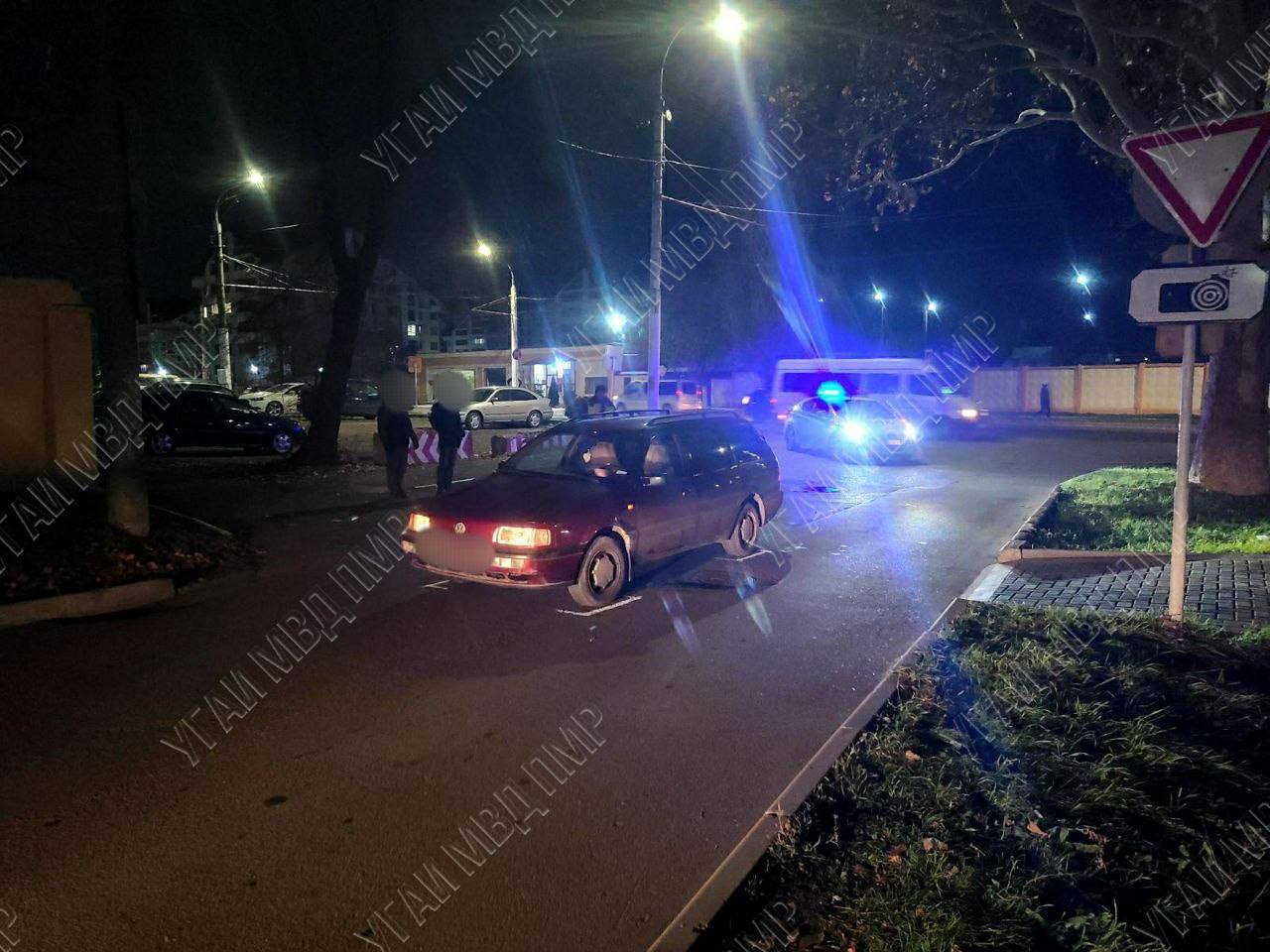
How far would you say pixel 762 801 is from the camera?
13.6 ft

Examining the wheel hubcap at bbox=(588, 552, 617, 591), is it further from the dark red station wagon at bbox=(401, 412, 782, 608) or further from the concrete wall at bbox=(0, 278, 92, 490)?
the concrete wall at bbox=(0, 278, 92, 490)

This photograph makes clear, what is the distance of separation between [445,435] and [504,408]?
19.6 meters

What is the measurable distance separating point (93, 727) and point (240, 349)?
187 feet

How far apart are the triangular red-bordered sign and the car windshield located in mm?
4548

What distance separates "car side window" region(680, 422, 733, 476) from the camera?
28.6 feet

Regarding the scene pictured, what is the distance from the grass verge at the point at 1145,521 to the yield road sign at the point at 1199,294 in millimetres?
3980

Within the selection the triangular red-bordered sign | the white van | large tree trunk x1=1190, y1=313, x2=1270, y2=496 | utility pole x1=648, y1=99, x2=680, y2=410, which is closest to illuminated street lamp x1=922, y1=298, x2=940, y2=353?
the white van

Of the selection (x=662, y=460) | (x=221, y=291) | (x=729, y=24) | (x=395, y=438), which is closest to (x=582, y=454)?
(x=662, y=460)

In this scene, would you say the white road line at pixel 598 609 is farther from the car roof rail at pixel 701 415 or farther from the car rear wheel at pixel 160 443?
the car rear wheel at pixel 160 443

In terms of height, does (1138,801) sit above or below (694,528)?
below

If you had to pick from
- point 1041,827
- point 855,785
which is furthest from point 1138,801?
point 855,785

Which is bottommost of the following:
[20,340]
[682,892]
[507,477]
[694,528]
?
[682,892]

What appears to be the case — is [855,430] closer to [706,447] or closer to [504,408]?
[706,447]

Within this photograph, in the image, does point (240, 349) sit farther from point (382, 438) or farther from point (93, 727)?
point (93, 727)
